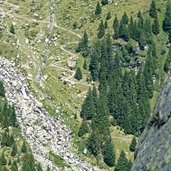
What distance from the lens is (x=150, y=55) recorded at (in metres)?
184

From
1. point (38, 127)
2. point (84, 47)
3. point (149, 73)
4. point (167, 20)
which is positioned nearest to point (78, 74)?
point (84, 47)

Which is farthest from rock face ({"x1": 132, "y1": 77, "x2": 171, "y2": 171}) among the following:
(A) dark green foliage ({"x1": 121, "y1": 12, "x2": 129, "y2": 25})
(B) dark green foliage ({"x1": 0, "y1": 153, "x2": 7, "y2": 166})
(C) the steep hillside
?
(A) dark green foliage ({"x1": 121, "y1": 12, "x2": 129, "y2": 25})

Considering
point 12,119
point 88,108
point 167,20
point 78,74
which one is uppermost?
point 167,20

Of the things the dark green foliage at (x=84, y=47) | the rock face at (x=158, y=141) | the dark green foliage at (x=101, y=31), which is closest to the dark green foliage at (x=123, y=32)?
the dark green foliage at (x=101, y=31)

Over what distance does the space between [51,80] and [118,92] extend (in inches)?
792

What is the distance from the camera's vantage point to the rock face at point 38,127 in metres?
149

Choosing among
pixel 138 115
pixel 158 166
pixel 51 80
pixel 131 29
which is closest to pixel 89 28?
pixel 131 29

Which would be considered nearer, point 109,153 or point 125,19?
point 109,153

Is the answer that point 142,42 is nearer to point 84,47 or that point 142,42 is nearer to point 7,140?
point 84,47

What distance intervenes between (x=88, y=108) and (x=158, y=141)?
149922 mm

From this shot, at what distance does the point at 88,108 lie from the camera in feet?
548

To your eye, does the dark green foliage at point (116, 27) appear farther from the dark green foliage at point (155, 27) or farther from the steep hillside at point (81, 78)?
the dark green foliage at point (155, 27)

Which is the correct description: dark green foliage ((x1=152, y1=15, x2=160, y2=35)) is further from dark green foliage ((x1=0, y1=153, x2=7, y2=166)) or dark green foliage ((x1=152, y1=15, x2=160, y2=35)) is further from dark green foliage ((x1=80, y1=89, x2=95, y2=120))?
dark green foliage ((x1=0, y1=153, x2=7, y2=166))

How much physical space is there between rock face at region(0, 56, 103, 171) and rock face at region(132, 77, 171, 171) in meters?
124
